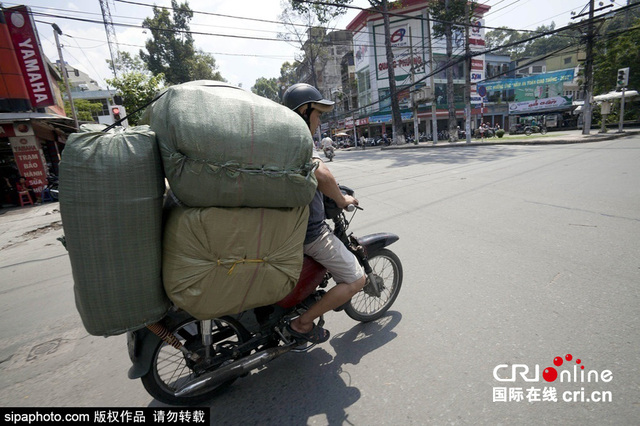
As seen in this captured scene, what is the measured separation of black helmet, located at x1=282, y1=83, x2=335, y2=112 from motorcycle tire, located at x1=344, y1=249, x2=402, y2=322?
3.94 feet

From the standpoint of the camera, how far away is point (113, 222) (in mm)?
1287

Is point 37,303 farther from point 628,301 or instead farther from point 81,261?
point 628,301

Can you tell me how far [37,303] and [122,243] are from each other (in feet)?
10.0

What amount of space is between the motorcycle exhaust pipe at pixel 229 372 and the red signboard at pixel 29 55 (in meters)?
13.6

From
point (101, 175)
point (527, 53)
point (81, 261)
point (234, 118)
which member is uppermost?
point (527, 53)

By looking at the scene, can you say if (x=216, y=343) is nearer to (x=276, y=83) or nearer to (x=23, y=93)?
(x=23, y=93)

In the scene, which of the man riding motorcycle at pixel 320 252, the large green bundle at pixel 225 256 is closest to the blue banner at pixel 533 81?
the man riding motorcycle at pixel 320 252

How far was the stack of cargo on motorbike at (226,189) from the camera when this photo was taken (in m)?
1.31

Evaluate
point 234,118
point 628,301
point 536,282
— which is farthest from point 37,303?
point 628,301

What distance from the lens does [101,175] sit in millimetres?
1248

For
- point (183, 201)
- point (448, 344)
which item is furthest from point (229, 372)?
point (448, 344)

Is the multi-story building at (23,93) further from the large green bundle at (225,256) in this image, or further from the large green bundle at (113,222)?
the large green bundle at (225,256)

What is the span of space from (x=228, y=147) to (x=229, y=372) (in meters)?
1.30

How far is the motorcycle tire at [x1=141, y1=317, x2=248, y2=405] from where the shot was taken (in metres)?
1.73
